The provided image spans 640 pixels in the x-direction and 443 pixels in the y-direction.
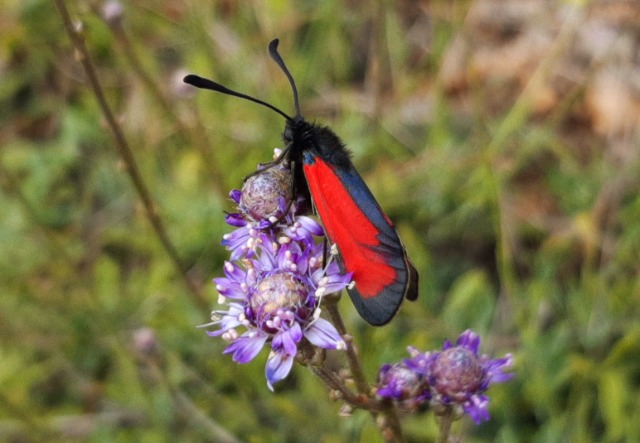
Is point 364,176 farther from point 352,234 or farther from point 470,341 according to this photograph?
point 352,234

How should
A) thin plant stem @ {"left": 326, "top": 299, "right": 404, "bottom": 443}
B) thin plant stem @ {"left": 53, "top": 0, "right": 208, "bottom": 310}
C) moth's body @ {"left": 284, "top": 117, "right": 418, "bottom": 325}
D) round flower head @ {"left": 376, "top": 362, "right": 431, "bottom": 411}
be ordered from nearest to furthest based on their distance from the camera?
moth's body @ {"left": 284, "top": 117, "right": 418, "bottom": 325}, thin plant stem @ {"left": 326, "top": 299, "right": 404, "bottom": 443}, round flower head @ {"left": 376, "top": 362, "right": 431, "bottom": 411}, thin plant stem @ {"left": 53, "top": 0, "right": 208, "bottom": 310}

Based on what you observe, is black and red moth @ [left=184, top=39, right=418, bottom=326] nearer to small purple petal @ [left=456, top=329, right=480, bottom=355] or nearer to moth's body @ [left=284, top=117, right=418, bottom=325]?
moth's body @ [left=284, top=117, right=418, bottom=325]

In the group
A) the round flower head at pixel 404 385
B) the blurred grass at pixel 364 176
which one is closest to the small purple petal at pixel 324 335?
the round flower head at pixel 404 385

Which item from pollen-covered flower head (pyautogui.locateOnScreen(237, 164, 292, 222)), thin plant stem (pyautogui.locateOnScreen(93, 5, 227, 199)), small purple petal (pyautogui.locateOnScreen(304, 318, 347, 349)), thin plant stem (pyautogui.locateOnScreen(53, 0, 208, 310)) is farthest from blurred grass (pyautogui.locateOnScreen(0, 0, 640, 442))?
pollen-covered flower head (pyautogui.locateOnScreen(237, 164, 292, 222))

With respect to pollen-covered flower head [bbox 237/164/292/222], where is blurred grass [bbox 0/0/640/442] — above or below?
above

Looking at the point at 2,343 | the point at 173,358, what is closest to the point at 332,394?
the point at 173,358

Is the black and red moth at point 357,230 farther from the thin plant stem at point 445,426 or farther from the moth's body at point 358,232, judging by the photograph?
the thin plant stem at point 445,426

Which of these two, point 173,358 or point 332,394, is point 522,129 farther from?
point 332,394
